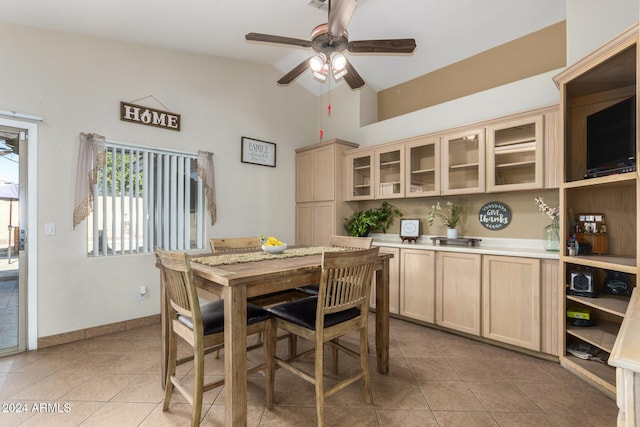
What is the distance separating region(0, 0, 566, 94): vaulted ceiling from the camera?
2.69m

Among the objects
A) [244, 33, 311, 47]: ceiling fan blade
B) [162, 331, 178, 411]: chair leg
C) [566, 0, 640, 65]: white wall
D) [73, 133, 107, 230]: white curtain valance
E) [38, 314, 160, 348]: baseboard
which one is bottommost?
[38, 314, 160, 348]: baseboard

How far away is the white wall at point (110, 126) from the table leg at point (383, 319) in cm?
240

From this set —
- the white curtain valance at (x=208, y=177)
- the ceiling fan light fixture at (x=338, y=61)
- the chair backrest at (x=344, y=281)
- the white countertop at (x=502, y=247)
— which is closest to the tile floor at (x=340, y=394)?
the chair backrest at (x=344, y=281)

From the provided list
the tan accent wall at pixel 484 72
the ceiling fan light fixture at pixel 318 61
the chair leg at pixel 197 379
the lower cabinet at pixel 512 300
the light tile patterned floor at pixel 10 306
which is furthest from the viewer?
the tan accent wall at pixel 484 72

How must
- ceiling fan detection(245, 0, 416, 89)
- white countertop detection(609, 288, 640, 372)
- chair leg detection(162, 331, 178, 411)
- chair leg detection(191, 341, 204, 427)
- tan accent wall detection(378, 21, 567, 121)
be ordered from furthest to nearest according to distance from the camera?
1. tan accent wall detection(378, 21, 567, 121)
2. ceiling fan detection(245, 0, 416, 89)
3. chair leg detection(162, 331, 178, 411)
4. chair leg detection(191, 341, 204, 427)
5. white countertop detection(609, 288, 640, 372)

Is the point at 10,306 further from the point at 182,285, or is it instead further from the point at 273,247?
the point at 273,247

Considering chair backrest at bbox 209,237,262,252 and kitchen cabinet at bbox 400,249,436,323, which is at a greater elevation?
chair backrest at bbox 209,237,262,252

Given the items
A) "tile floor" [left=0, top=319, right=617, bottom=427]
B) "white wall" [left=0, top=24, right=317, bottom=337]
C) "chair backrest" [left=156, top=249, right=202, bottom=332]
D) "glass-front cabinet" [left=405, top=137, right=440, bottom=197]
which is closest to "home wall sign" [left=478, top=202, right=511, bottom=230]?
"glass-front cabinet" [left=405, top=137, right=440, bottom=197]

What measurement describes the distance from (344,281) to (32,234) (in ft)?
9.57

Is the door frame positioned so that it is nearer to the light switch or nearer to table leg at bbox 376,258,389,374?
the light switch

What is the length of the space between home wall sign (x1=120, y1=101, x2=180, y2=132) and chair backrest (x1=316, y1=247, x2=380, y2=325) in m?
2.87

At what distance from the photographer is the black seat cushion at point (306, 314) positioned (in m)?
1.86

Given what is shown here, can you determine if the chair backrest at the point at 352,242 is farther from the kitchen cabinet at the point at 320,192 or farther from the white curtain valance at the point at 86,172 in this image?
the white curtain valance at the point at 86,172

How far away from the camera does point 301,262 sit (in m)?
2.04
